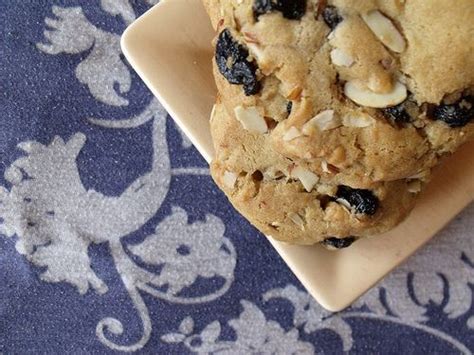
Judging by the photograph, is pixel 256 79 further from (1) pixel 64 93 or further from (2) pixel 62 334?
(2) pixel 62 334

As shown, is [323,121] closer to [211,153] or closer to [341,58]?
[341,58]

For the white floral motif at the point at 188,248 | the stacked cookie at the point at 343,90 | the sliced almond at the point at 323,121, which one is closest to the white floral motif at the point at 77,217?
the white floral motif at the point at 188,248

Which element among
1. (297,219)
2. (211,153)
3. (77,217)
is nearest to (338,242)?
(297,219)

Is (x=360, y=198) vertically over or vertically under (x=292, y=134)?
under

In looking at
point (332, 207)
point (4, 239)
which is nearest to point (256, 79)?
point (332, 207)

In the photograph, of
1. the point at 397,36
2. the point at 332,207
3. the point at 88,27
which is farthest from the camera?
the point at 88,27
